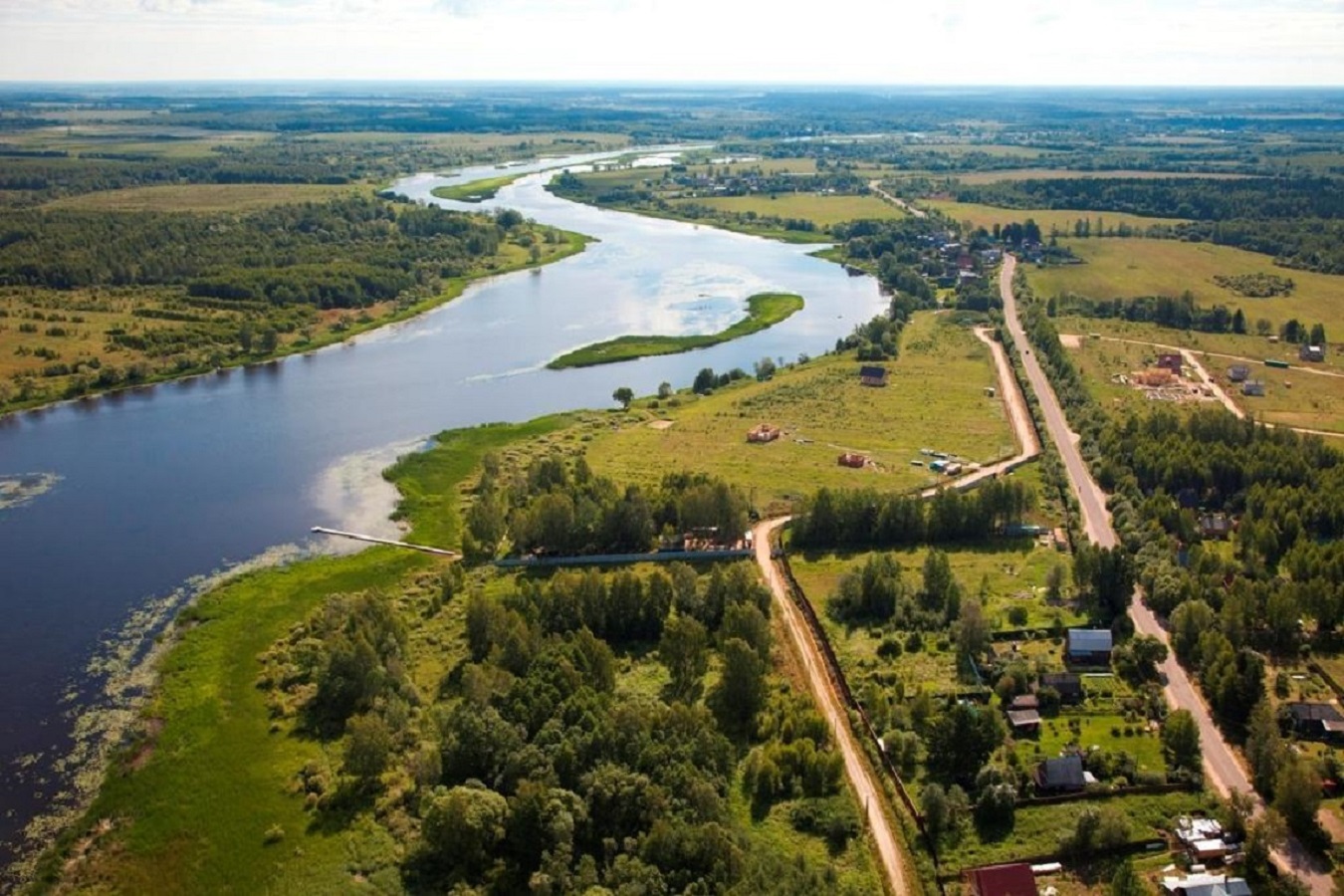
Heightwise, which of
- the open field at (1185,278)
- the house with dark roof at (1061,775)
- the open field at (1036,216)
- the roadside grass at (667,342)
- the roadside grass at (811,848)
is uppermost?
the open field at (1036,216)

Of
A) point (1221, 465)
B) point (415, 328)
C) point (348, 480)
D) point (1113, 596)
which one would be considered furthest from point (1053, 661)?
point (415, 328)

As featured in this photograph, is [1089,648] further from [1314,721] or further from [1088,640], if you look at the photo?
[1314,721]

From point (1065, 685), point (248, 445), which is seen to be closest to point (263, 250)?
point (248, 445)

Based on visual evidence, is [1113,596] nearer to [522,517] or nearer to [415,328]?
[522,517]

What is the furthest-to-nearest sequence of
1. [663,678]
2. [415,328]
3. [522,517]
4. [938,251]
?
1. [938,251]
2. [415,328]
3. [522,517]
4. [663,678]

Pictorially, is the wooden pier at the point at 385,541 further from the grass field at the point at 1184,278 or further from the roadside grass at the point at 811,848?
the grass field at the point at 1184,278

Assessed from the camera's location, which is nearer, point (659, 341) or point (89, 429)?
point (89, 429)

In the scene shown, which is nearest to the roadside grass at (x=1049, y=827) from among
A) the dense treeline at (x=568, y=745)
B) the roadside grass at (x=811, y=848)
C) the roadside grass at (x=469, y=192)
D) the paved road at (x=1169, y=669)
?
the paved road at (x=1169, y=669)
